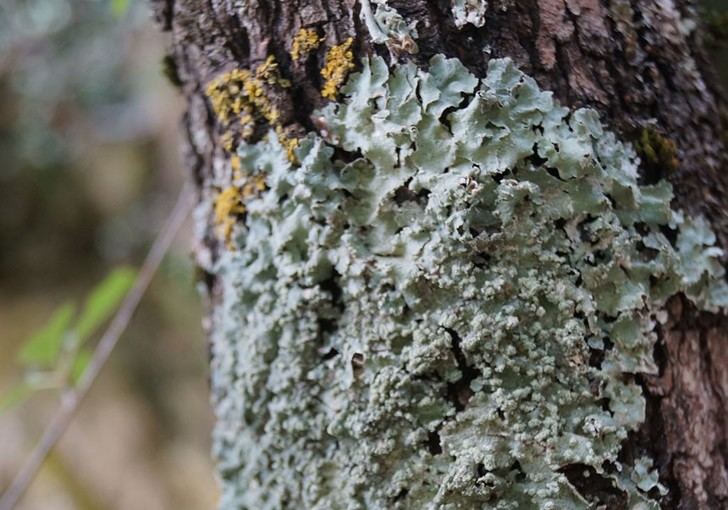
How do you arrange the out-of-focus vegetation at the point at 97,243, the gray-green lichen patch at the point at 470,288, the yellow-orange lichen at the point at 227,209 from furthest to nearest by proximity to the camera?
the out-of-focus vegetation at the point at 97,243 → the yellow-orange lichen at the point at 227,209 → the gray-green lichen patch at the point at 470,288

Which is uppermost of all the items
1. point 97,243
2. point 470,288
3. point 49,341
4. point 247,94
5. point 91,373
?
point 247,94

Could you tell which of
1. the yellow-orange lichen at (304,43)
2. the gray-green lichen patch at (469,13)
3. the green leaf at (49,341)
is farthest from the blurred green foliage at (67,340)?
the gray-green lichen patch at (469,13)

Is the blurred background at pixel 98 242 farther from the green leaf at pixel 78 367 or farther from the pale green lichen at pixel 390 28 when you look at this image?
the pale green lichen at pixel 390 28

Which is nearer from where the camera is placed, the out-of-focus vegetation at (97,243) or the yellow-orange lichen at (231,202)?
the yellow-orange lichen at (231,202)

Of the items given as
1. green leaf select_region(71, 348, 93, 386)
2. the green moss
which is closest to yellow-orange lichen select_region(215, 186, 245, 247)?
the green moss

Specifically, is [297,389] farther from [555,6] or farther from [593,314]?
[555,6]

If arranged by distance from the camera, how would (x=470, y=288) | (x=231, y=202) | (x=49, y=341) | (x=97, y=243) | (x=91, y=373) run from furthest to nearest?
(x=97, y=243), (x=91, y=373), (x=49, y=341), (x=231, y=202), (x=470, y=288)

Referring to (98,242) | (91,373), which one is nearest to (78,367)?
(91,373)

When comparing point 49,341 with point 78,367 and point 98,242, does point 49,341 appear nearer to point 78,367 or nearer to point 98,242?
point 78,367
